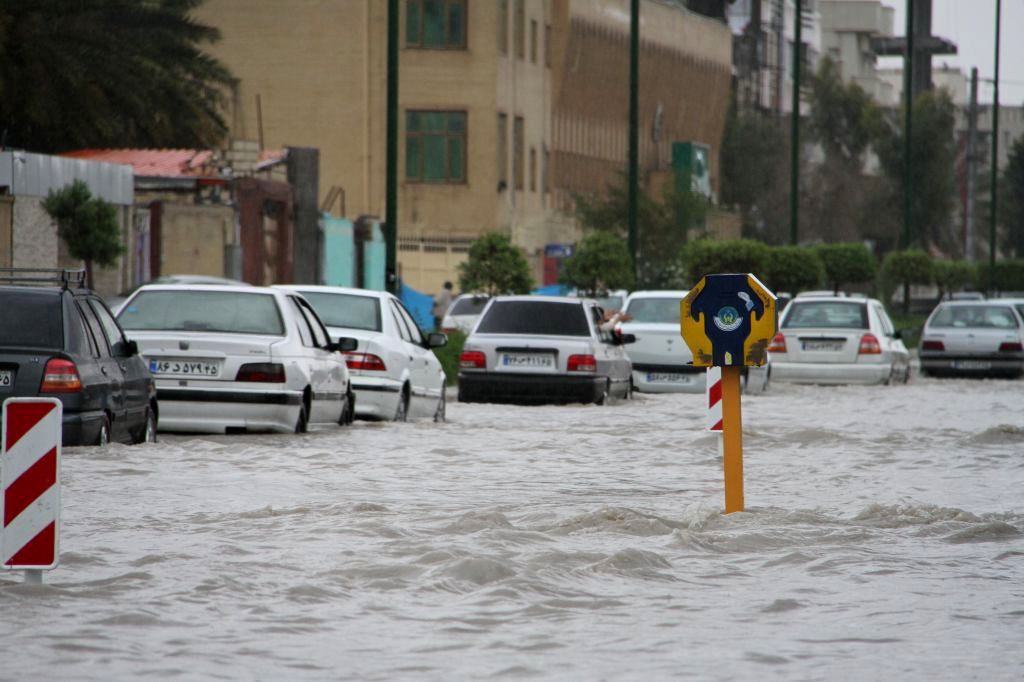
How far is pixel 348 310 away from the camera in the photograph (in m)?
22.5

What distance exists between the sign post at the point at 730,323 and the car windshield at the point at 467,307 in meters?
26.6

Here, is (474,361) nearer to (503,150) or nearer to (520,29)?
(503,150)

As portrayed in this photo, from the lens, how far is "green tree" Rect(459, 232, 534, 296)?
41.8 meters

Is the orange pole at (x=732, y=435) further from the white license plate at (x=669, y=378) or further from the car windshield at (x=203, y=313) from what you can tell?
the white license plate at (x=669, y=378)

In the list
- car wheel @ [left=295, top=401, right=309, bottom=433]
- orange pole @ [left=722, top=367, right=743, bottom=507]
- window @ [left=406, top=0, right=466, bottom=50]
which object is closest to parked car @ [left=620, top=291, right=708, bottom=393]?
car wheel @ [left=295, top=401, right=309, bottom=433]

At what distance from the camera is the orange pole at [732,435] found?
12383 millimetres

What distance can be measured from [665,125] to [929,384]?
181 ft

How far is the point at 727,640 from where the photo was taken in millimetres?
8352

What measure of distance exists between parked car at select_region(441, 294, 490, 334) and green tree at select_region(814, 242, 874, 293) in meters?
20.8

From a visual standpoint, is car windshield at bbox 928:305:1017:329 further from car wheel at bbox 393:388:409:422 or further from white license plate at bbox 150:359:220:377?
white license plate at bbox 150:359:220:377

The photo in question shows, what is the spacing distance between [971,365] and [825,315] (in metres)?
5.23

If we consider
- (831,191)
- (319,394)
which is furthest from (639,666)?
(831,191)

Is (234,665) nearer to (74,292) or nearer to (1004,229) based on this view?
(74,292)

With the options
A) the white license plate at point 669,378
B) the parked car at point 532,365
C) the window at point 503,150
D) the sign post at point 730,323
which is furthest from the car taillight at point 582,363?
the window at point 503,150
